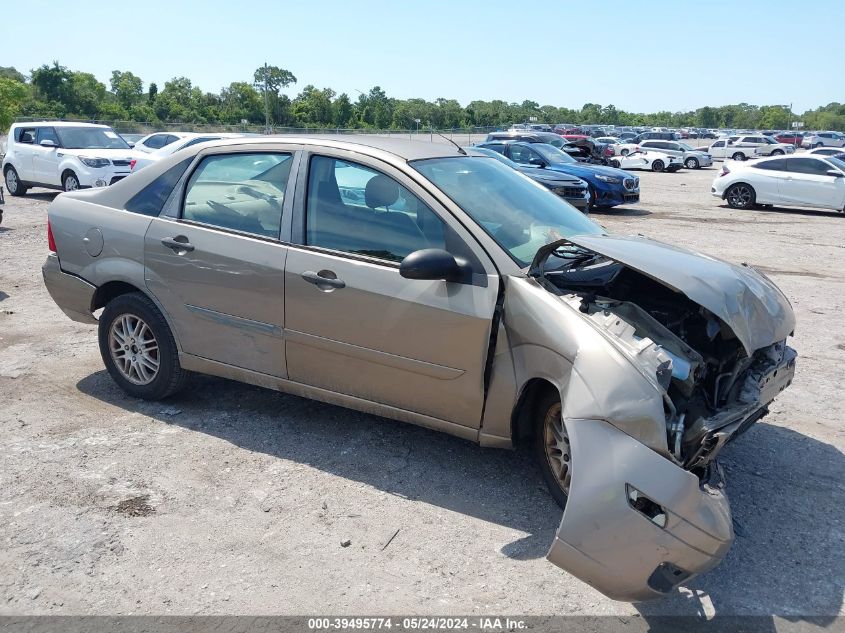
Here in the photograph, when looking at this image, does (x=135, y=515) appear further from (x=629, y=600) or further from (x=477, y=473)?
(x=629, y=600)

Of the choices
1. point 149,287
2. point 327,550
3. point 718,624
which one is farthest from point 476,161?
point 718,624

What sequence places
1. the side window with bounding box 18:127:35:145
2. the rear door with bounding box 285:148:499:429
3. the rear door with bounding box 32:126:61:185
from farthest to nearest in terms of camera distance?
the side window with bounding box 18:127:35:145 → the rear door with bounding box 32:126:61:185 → the rear door with bounding box 285:148:499:429

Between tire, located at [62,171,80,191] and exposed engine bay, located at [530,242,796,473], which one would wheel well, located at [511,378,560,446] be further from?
tire, located at [62,171,80,191]

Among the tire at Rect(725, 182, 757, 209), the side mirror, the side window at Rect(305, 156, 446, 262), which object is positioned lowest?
the tire at Rect(725, 182, 757, 209)

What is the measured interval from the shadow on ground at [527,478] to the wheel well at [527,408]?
39cm

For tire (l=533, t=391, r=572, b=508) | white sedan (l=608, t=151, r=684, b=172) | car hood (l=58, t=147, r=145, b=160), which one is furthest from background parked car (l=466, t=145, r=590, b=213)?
white sedan (l=608, t=151, r=684, b=172)

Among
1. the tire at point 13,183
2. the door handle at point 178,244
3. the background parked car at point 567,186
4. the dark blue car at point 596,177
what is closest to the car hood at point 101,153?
the tire at point 13,183

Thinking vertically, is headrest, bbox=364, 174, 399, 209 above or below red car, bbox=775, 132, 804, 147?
above

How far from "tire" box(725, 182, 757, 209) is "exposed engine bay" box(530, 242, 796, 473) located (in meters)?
17.5

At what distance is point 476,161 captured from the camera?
5078 mm

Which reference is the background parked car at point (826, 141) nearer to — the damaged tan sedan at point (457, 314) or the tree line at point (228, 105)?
the tree line at point (228, 105)

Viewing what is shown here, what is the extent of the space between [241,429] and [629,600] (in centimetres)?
281

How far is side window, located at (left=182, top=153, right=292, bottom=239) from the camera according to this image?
4.75m

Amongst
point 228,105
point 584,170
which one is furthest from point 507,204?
point 228,105
